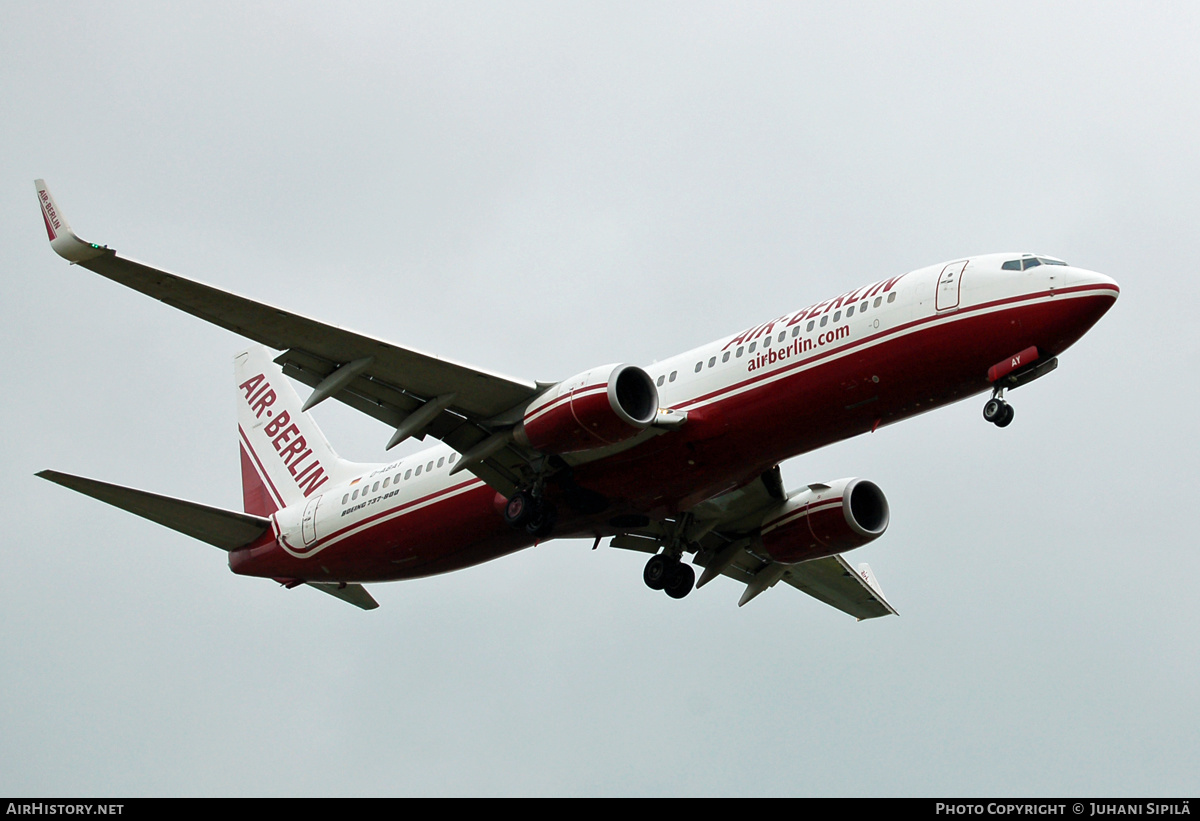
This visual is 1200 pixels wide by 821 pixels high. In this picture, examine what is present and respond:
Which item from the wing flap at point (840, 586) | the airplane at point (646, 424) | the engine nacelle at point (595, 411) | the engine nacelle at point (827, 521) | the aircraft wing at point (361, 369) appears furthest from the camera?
the wing flap at point (840, 586)

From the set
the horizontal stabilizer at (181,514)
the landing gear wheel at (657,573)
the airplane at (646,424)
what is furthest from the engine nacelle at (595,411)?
the horizontal stabilizer at (181,514)

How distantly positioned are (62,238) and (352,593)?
15.0 m

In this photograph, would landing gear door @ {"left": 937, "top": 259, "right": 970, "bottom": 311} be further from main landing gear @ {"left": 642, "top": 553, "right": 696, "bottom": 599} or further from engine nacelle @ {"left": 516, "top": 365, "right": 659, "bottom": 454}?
main landing gear @ {"left": 642, "top": 553, "right": 696, "bottom": 599}

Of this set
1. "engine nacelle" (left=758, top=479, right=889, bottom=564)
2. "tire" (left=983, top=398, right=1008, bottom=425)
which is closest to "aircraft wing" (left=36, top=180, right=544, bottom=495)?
"engine nacelle" (left=758, top=479, right=889, bottom=564)

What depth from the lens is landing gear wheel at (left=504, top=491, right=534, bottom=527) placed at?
30328mm

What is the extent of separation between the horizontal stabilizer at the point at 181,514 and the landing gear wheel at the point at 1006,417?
19.7 meters

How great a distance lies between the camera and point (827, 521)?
3338 centimetres

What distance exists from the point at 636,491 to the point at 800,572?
10.2 metres

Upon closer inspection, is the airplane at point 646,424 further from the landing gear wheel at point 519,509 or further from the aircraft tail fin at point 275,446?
the aircraft tail fin at point 275,446

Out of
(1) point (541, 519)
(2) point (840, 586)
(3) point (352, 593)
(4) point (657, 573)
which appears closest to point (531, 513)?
(1) point (541, 519)

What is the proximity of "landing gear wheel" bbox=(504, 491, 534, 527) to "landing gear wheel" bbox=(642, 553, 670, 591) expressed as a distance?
5.43 metres

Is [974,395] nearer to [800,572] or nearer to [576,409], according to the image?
[576,409]

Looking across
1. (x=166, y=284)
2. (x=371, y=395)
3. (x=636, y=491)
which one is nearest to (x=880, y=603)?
(x=636, y=491)

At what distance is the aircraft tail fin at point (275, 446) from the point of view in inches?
1526
